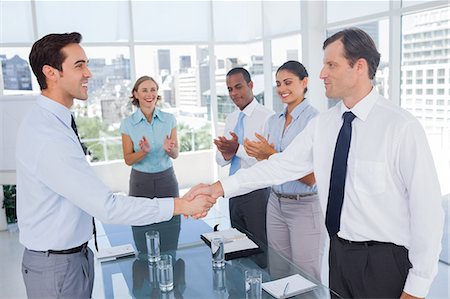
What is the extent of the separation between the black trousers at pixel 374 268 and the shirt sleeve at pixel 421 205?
0.26 feet

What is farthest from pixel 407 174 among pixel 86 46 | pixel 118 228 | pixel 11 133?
pixel 86 46

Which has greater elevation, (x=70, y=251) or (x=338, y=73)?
(x=338, y=73)

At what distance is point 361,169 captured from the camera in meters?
1.82

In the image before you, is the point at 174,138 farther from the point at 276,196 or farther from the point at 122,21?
the point at 122,21

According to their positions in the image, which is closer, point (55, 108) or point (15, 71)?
point (55, 108)

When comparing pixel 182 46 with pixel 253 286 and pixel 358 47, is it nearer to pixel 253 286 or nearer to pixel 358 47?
pixel 358 47

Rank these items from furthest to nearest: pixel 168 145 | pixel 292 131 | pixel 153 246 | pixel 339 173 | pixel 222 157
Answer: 1. pixel 168 145
2. pixel 222 157
3. pixel 292 131
4. pixel 153 246
5. pixel 339 173

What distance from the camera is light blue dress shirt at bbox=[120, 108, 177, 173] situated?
3.58 m

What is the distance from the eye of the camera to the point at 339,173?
74.2 inches

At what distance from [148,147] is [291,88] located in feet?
4.26

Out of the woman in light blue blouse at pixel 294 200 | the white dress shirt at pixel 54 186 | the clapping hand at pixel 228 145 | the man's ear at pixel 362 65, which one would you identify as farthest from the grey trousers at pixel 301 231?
the white dress shirt at pixel 54 186

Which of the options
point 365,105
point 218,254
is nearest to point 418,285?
point 365,105

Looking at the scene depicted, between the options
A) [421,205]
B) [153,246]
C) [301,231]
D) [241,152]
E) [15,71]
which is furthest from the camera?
[15,71]

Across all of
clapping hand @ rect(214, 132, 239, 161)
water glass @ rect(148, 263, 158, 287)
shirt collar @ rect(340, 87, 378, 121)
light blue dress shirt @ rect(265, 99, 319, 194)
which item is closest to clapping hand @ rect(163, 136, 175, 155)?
clapping hand @ rect(214, 132, 239, 161)
